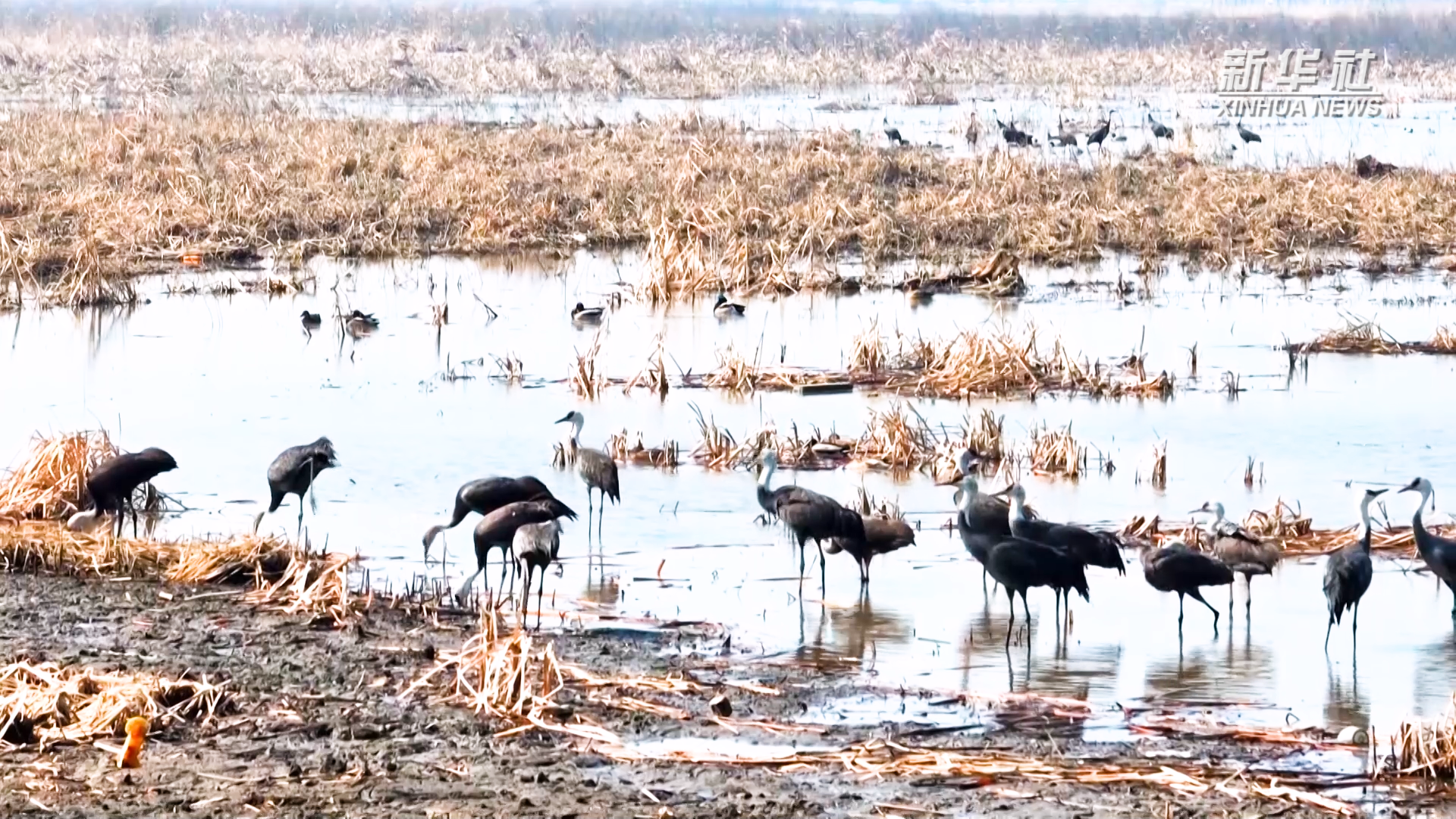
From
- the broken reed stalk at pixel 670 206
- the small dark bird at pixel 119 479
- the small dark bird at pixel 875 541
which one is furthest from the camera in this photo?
the broken reed stalk at pixel 670 206

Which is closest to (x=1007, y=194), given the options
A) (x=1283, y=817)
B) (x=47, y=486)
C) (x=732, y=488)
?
(x=732, y=488)

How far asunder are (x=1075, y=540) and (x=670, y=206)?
17.0 meters

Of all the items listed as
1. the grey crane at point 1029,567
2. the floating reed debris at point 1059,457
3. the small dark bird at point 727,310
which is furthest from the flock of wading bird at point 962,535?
the small dark bird at point 727,310

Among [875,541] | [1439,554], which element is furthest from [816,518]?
[1439,554]

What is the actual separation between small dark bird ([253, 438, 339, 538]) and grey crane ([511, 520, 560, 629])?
2.34m

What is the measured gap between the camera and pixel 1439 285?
2392 cm

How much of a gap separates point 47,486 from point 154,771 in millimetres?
5548

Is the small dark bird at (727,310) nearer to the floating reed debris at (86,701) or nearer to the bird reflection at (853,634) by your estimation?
the bird reflection at (853,634)

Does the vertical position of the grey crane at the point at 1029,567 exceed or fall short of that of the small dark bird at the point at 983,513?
it falls short

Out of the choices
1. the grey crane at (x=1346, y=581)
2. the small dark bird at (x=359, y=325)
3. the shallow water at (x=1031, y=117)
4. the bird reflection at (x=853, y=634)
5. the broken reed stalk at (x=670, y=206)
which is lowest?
the bird reflection at (x=853, y=634)

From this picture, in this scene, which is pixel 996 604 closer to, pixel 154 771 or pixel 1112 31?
pixel 154 771

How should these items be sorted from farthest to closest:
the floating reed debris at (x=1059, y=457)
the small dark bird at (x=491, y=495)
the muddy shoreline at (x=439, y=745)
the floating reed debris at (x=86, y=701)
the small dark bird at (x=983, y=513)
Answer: the floating reed debris at (x=1059, y=457) < the small dark bird at (x=491, y=495) < the small dark bird at (x=983, y=513) < the floating reed debris at (x=86, y=701) < the muddy shoreline at (x=439, y=745)

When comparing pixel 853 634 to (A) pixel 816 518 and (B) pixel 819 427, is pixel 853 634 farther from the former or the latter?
(B) pixel 819 427

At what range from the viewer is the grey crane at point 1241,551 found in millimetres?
11688
